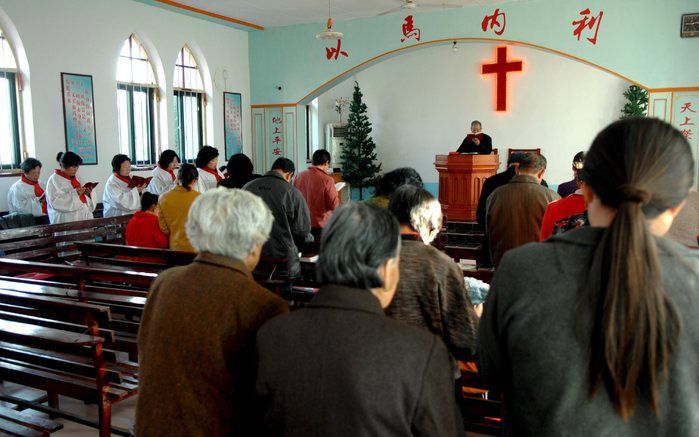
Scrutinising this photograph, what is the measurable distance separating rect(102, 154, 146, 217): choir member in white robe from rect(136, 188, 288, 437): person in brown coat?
6138mm

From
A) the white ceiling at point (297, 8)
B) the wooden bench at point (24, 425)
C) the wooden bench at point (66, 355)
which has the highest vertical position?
the white ceiling at point (297, 8)

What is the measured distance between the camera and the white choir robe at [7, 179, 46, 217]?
6871mm

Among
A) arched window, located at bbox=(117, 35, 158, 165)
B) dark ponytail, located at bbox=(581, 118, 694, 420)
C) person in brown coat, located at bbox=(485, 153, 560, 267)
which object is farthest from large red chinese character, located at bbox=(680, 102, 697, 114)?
dark ponytail, located at bbox=(581, 118, 694, 420)

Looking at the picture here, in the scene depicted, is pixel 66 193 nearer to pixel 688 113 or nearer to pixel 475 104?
pixel 688 113

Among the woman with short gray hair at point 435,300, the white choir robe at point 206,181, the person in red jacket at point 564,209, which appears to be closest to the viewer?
the woman with short gray hair at point 435,300

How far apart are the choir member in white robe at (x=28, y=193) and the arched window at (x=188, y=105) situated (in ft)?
9.96

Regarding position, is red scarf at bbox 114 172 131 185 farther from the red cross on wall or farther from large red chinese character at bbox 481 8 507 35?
the red cross on wall

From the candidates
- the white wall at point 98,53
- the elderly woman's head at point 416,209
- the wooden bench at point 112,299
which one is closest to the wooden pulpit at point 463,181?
the white wall at point 98,53

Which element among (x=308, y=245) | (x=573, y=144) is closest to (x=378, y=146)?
(x=573, y=144)

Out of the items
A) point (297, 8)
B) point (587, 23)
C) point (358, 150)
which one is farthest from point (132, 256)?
point (358, 150)

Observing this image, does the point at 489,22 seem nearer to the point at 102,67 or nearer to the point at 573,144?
the point at 573,144

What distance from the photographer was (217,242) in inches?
63.1

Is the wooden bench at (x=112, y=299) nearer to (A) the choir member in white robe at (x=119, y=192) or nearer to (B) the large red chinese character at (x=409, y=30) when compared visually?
(A) the choir member in white robe at (x=119, y=192)

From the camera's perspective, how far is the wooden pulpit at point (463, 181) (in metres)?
8.75
